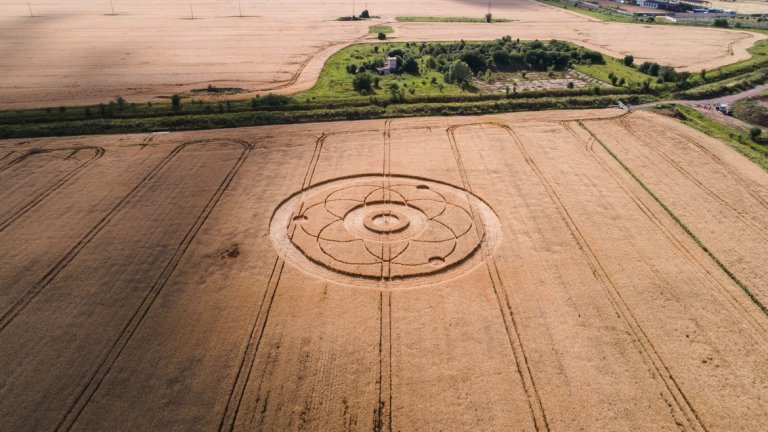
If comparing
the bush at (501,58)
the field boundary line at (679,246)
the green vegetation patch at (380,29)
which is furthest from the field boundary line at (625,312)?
the green vegetation patch at (380,29)

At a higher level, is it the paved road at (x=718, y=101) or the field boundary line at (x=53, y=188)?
the paved road at (x=718, y=101)

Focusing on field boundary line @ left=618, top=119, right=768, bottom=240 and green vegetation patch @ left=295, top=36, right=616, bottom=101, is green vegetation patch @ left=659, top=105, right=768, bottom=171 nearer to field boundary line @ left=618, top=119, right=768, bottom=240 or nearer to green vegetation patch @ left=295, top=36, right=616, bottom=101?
field boundary line @ left=618, top=119, right=768, bottom=240

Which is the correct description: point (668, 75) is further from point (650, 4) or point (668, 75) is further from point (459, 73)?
point (650, 4)

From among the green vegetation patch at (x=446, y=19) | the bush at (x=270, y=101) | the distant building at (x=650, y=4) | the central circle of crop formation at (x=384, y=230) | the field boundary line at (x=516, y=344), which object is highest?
the distant building at (x=650, y=4)

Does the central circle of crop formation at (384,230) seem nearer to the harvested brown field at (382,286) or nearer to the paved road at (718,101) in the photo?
the harvested brown field at (382,286)

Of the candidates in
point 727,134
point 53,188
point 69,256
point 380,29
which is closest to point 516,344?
point 69,256

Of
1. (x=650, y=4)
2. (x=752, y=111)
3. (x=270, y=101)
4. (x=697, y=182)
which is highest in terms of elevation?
(x=650, y=4)

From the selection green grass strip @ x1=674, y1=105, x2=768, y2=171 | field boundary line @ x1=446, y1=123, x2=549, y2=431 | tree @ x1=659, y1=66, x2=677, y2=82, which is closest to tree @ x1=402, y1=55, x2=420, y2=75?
green grass strip @ x1=674, y1=105, x2=768, y2=171
